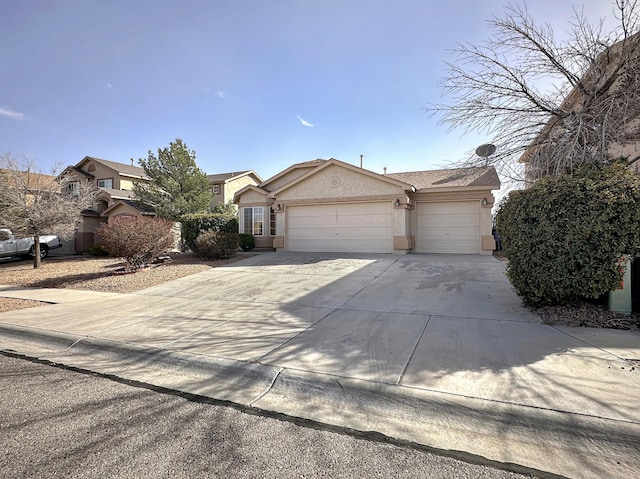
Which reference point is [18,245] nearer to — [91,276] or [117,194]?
[117,194]

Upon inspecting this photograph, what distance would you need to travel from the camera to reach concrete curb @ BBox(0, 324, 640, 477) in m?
2.42

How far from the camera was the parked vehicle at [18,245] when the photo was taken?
16.2 meters

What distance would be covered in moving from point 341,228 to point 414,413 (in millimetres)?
12508

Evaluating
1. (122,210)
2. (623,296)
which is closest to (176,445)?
(623,296)

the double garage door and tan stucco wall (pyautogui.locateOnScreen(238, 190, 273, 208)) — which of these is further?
tan stucco wall (pyautogui.locateOnScreen(238, 190, 273, 208))

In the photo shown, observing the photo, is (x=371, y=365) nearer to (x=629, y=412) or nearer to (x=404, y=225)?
(x=629, y=412)

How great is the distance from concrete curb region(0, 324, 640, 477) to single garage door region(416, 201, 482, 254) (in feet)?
41.5

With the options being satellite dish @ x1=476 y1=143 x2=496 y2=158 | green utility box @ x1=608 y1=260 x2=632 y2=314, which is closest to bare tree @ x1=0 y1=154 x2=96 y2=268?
satellite dish @ x1=476 y1=143 x2=496 y2=158

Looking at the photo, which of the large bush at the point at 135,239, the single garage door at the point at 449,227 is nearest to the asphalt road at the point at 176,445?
the large bush at the point at 135,239

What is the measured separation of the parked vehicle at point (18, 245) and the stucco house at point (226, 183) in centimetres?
1309

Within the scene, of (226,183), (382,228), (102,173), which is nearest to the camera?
(382,228)

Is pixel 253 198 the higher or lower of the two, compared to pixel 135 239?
higher

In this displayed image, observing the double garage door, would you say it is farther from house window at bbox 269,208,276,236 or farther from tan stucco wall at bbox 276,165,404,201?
house window at bbox 269,208,276,236

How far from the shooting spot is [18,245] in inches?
661
